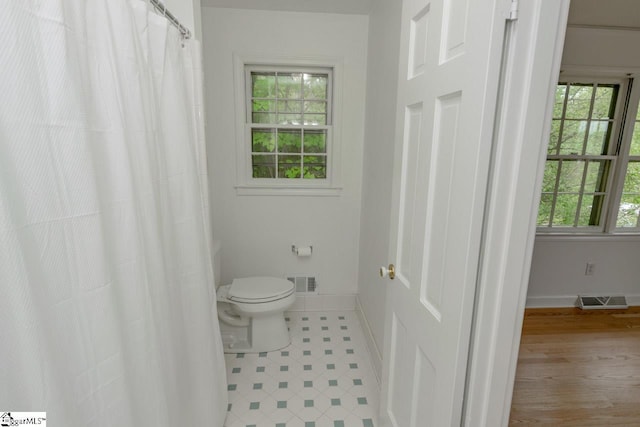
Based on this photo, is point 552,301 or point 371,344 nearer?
point 371,344

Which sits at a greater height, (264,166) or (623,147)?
(623,147)

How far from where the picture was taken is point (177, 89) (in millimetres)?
1313

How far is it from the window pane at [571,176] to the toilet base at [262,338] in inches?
105

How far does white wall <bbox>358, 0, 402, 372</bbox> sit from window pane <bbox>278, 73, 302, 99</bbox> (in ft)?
1.87

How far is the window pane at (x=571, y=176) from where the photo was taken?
2914 mm

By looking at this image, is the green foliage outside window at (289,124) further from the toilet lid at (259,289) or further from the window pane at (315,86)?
the toilet lid at (259,289)

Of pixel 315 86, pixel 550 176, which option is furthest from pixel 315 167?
pixel 550 176

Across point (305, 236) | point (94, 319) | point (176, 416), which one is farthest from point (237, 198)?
point (94, 319)

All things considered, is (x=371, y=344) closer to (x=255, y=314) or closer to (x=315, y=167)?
(x=255, y=314)

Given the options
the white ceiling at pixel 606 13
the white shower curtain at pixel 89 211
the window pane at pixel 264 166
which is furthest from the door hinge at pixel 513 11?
the white ceiling at pixel 606 13

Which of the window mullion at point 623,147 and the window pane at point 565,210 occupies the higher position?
the window mullion at point 623,147

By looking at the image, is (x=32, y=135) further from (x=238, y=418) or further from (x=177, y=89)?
(x=238, y=418)

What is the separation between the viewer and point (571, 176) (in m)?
2.93

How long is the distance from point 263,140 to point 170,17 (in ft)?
4.57
